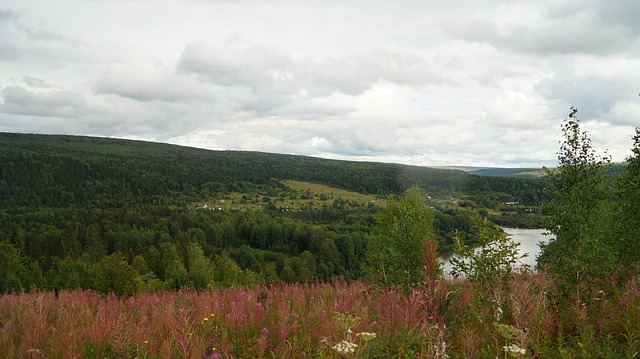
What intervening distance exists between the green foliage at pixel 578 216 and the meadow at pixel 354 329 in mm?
568

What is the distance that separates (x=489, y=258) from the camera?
8781 mm

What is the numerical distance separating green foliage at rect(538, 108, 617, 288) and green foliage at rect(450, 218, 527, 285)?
0.96 meters

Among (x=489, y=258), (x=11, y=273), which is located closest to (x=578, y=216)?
(x=489, y=258)

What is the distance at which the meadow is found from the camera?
153 inches

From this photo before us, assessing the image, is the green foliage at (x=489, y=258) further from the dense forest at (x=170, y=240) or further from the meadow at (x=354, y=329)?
the dense forest at (x=170, y=240)

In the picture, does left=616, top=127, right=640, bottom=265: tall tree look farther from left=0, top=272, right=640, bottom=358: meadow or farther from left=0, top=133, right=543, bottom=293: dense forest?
left=0, top=133, right=543, bottom=293: dense forest

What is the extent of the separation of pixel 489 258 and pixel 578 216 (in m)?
2.40

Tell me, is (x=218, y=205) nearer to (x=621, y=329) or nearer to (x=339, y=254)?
(x=339, y=254)

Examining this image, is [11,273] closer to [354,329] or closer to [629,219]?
[354,329]

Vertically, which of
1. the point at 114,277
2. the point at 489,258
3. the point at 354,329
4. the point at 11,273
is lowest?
the point at 11,273

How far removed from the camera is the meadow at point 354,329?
3875 millimetres

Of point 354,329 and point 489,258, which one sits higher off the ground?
point 354,329

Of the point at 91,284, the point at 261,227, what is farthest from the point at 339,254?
the point at 91,284

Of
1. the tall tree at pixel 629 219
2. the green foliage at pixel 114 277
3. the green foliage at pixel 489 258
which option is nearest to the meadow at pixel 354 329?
the green foliage at pixel 489 258
